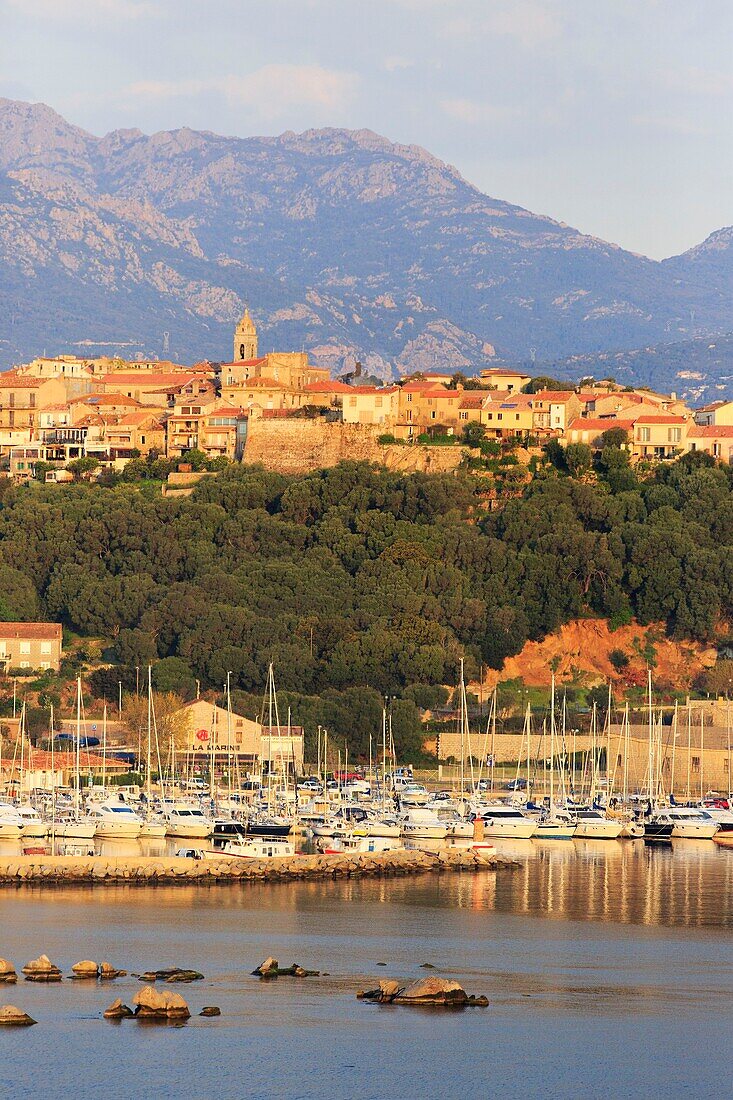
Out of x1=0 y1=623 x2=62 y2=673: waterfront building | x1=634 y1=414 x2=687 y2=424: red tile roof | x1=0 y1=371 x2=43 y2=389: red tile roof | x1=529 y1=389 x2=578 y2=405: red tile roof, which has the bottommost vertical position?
x1=0 y1=623 x2=62 y2=673: waterfront building

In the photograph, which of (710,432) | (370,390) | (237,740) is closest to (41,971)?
(237,740)

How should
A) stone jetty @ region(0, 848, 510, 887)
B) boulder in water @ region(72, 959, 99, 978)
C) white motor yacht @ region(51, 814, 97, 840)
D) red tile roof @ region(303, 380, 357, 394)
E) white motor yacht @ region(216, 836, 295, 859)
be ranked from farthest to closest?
1. red tile roof @ region(303, 380, 357, 394)
2. white motor yacht @ region(51, 814, 97, 840)
3. white motor yacht @ region(216, 836, 295, 859)
4. stone jetty @ region(0, 848, 510, 887)
5. boulder in water @ region(72, 959, 99, 978)

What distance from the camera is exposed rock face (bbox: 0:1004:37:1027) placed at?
3288 cm

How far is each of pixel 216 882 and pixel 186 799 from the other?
10626 millimetres

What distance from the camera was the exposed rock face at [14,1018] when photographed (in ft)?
108

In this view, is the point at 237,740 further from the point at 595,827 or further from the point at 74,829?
the point at 74,829

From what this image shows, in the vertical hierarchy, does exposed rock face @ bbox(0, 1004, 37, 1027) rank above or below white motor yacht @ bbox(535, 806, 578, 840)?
below

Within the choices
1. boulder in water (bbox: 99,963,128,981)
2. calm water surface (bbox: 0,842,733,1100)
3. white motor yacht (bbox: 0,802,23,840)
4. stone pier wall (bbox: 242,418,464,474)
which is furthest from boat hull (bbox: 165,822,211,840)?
stone pier wall (bbox: 242,418,464,474)

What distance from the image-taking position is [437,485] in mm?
84000

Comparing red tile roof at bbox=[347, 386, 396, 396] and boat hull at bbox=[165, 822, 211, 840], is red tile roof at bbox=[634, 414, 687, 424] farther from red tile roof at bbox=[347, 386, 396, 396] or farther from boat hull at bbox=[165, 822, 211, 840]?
boat hull at bbox=[165, 822, 211, 840]

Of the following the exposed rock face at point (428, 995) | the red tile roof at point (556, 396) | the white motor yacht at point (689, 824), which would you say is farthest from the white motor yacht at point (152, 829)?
the red tile roof at point (556, 396)

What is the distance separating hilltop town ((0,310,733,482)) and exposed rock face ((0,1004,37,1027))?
55.6 metres

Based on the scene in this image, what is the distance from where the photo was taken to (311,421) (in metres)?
89.5

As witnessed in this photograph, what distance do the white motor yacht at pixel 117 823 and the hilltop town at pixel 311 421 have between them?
34477mm
